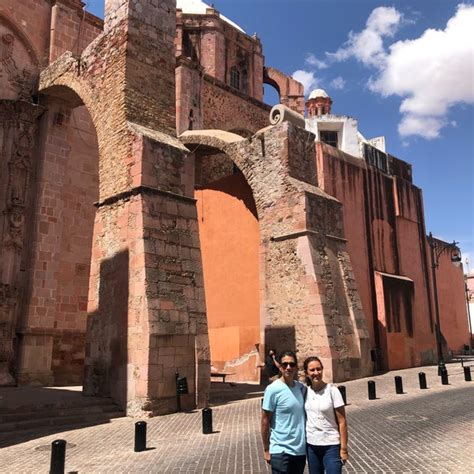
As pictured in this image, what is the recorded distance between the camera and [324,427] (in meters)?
3.55

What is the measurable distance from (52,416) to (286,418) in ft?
20.4

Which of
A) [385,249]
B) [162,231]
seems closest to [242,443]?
[162,231]

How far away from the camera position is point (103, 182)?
11.1m

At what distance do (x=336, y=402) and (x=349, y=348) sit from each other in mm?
9637

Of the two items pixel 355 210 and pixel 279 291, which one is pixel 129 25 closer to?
pixel 279 291

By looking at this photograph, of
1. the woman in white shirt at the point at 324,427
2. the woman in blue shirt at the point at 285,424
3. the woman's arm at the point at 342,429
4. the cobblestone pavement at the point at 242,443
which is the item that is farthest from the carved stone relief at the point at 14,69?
the woman's arm at the point at 342,429

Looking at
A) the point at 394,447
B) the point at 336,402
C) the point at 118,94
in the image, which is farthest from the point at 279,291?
the point at 336,402

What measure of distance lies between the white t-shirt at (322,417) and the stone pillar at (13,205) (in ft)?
36.7

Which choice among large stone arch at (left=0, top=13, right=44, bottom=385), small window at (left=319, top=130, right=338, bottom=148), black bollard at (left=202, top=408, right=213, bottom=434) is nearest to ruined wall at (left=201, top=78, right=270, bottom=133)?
small window at (left=319, top=130, right=338, bottom=148)

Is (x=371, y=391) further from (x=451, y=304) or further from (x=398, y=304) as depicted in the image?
(x=451, y=304)

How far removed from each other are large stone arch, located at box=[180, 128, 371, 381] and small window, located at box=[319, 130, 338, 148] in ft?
17.7

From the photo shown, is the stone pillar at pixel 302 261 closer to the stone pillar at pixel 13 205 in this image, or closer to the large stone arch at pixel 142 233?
the large stone arch at pixel 142 233

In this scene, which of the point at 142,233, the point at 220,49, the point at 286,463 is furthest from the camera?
the point at 220,49

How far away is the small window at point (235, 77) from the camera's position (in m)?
26.8
